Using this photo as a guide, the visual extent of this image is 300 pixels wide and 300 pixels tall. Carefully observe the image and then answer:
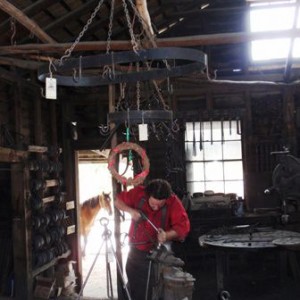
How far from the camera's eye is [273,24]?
8.90 metres

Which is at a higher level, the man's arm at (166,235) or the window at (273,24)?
the window at (273,24)

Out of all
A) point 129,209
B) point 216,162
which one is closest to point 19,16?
point 129,209

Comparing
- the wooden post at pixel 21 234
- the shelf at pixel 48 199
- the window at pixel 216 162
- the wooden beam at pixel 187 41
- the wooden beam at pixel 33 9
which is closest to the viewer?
the wooden beam at pixel 187 41

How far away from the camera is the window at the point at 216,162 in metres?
9.08

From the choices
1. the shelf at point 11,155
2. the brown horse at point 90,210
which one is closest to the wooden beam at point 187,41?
the shelf at point 11,155

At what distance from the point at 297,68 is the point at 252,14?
1.35m

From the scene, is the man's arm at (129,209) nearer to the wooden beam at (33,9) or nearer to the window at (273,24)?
the wooden beam at (33,9)

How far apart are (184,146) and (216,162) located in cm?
75

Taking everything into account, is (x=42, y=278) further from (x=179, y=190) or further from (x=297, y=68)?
(x=297, y=68)

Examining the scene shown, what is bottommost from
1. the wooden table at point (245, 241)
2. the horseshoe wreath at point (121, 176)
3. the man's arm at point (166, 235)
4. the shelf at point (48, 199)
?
the wooden table at point (245, 241)

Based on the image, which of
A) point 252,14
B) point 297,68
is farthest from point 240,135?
point 252,14

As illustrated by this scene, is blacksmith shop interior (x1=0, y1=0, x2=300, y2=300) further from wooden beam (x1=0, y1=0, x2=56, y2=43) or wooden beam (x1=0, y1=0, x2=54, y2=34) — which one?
wooden beam (x1=0, y1=0, x2=56, y2=43)

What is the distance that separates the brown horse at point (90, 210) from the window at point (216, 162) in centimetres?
452

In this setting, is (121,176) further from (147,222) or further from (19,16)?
(19,16)
